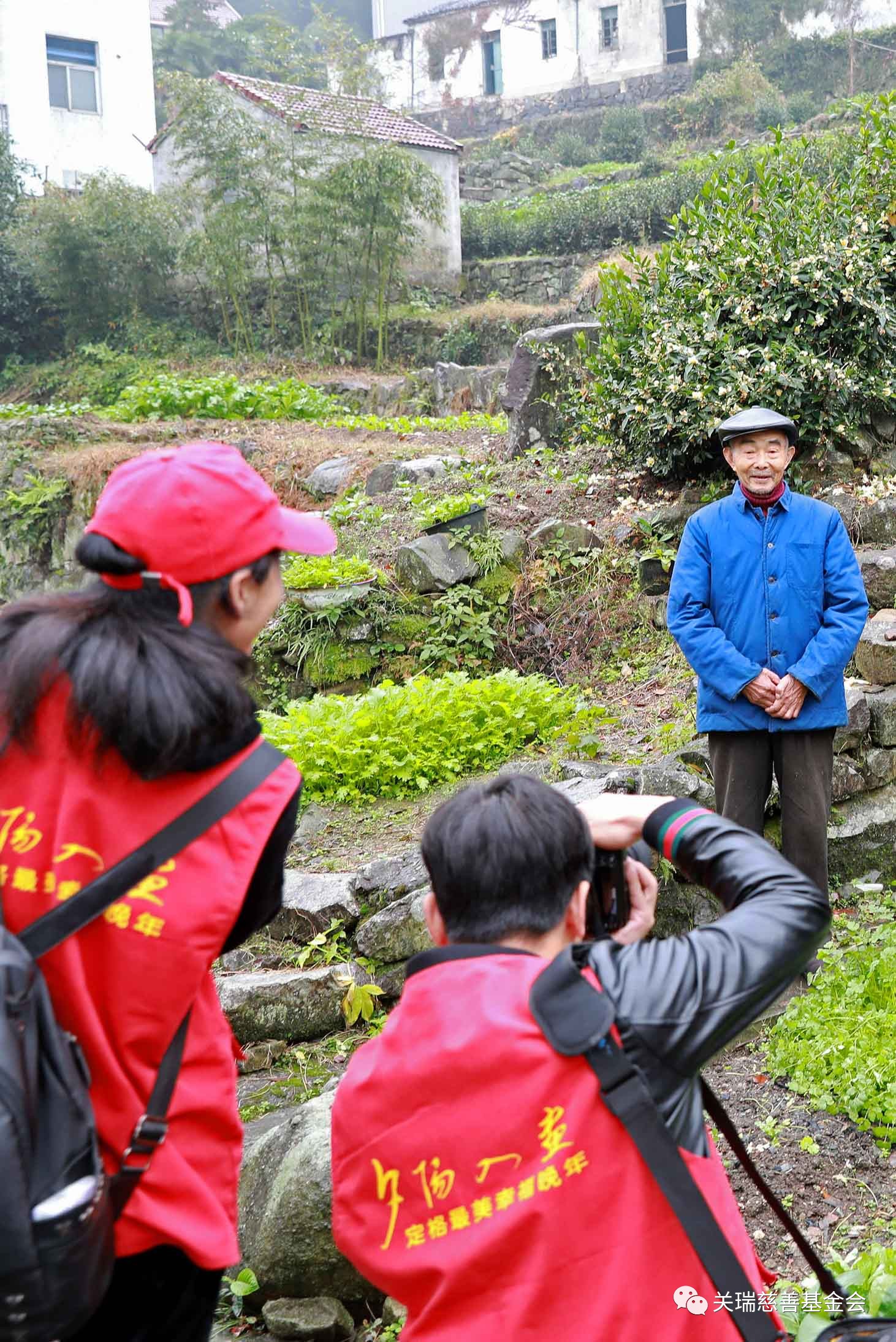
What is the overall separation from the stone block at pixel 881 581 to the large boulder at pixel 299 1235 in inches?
169

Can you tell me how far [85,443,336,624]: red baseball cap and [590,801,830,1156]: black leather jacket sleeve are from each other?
0.72 meters

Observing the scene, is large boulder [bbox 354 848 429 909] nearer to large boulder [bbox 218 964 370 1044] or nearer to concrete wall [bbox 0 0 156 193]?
large boulder [bbox 218 964 370 1044]

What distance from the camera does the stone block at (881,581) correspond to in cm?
612

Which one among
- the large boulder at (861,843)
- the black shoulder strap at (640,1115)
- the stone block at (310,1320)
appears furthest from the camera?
the large boulder at (861,843)

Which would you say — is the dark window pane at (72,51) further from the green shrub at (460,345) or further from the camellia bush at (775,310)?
the camellia bush at (775,310)

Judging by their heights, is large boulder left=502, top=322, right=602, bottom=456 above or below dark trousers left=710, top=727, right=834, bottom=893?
above

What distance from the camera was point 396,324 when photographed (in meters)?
21.6

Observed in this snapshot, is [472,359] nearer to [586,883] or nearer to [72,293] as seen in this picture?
[72,293]

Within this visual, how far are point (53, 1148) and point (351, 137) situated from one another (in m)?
21.3

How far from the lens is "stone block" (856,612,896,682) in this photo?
5.43 meters

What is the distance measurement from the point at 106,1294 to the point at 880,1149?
243 centimetres

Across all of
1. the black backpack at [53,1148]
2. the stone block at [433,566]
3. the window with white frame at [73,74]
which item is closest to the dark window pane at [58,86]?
the window with white frame at [73,74]

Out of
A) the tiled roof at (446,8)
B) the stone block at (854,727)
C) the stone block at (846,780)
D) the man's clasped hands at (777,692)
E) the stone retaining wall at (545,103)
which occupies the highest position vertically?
the tiled roof at (446,8)

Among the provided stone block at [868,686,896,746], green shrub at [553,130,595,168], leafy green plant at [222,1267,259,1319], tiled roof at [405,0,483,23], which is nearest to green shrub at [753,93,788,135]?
green shrub at [553,130,595,168]
